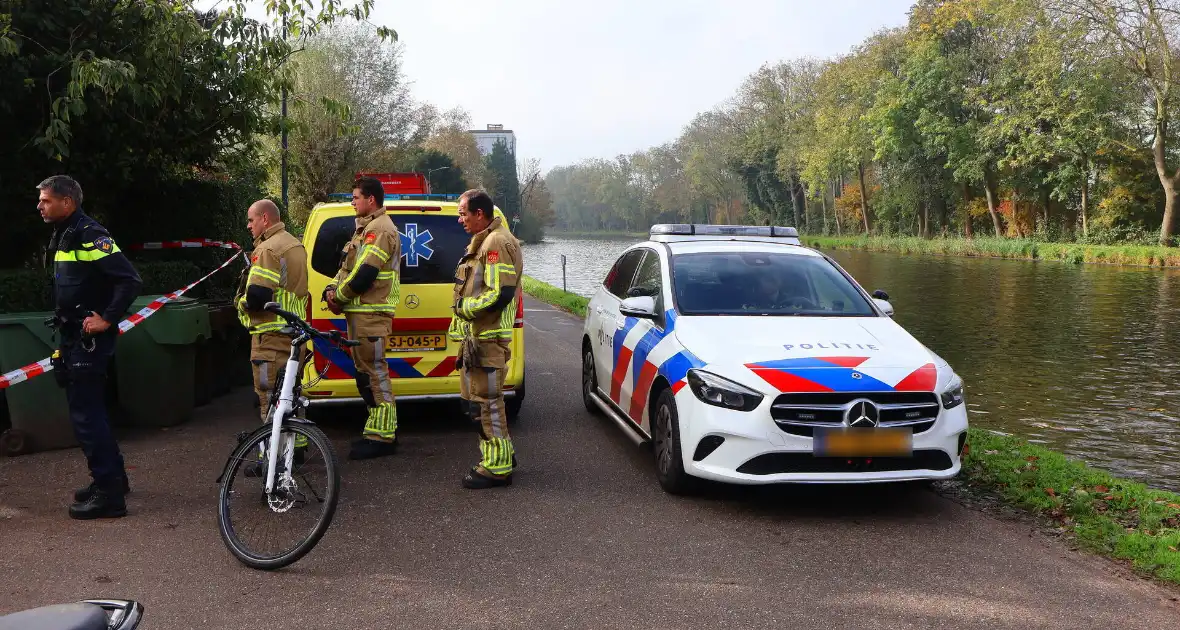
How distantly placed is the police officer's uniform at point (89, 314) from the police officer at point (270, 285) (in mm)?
952

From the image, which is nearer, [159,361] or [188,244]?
[159,361]

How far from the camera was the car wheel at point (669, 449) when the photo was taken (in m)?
5.58

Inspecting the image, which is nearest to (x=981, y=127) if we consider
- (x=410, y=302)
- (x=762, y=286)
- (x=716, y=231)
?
(x=716, y=231)

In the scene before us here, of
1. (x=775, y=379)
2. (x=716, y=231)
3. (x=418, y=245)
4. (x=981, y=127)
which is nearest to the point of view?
(x=775, y=379)

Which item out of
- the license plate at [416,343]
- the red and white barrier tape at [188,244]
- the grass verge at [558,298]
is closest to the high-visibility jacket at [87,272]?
the license plate at [416,343]

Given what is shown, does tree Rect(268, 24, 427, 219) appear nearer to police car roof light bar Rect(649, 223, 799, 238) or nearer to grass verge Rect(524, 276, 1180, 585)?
police car roof light bar Rect(649, 223, 799, 238)

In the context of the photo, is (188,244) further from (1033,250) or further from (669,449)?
(1033,250)

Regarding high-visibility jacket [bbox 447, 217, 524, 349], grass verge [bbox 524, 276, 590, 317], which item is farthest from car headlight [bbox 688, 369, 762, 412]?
grass verge [bbox 524, 276, 590, 317]

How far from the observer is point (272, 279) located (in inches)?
236

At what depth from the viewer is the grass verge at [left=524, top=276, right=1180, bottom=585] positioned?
479 cm

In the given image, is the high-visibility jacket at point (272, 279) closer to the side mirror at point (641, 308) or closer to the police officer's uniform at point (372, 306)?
the police officer's uniform at point (372, 306)

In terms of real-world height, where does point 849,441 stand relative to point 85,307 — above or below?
below

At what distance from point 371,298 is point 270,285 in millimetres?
686

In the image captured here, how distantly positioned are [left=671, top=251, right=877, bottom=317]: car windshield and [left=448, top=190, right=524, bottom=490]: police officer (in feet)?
4.24
